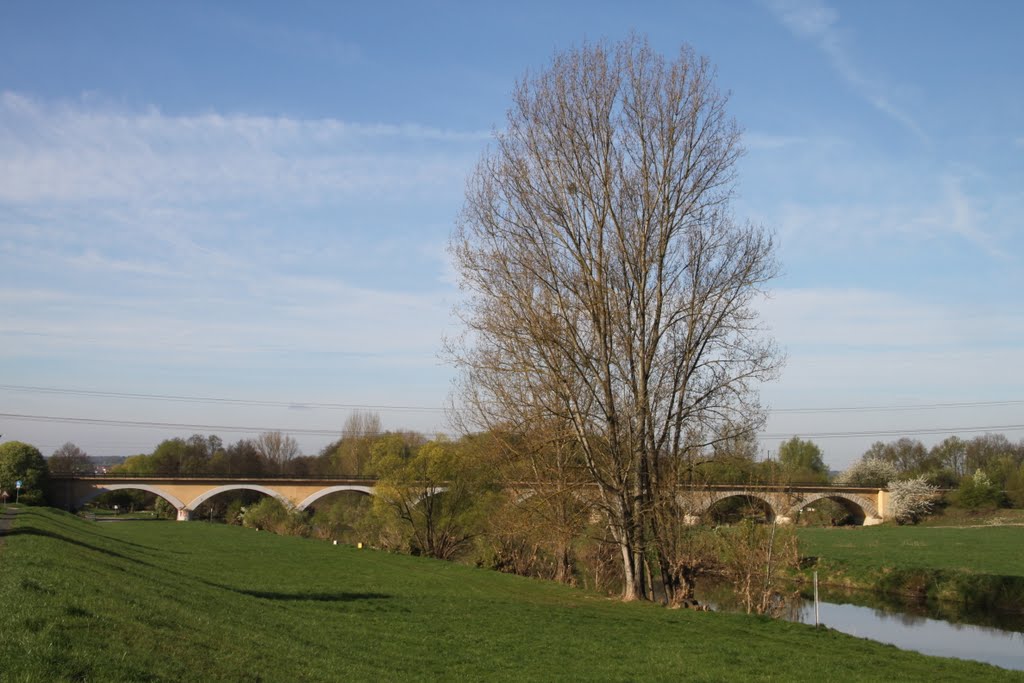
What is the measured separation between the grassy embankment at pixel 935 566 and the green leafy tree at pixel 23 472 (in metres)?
60.3

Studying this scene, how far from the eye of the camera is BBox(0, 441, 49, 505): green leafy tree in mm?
68000

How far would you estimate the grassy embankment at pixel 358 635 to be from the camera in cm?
902

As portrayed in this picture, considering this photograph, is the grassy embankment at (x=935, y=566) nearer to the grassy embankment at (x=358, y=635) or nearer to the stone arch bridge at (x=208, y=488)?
the grassy embankment at (x=358, y=635)

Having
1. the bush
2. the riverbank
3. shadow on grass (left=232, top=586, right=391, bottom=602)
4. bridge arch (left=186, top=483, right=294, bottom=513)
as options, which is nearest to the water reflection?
the riverbank

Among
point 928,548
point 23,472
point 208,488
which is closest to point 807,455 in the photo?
point 928,548

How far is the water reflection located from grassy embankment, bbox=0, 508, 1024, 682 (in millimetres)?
6340

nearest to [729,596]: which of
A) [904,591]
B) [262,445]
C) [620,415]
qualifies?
[904,591]

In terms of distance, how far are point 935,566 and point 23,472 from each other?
67316 mm

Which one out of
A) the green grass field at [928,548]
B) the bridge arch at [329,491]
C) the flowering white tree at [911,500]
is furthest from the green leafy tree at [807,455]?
the bridge arch at [329,491]

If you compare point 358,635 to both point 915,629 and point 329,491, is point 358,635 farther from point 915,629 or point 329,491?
point 329,491

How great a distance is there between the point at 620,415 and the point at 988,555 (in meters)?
27.0

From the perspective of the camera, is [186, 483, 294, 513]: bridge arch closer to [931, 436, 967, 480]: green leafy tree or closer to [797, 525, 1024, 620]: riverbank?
[797, 525, 1024, 620]: riverbank

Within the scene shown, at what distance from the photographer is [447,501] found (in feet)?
133

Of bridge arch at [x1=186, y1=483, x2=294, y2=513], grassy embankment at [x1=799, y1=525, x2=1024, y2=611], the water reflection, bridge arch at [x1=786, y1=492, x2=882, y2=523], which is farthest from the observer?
bridge arch at [x1=786, y1=492, x2=882, y2=523]
